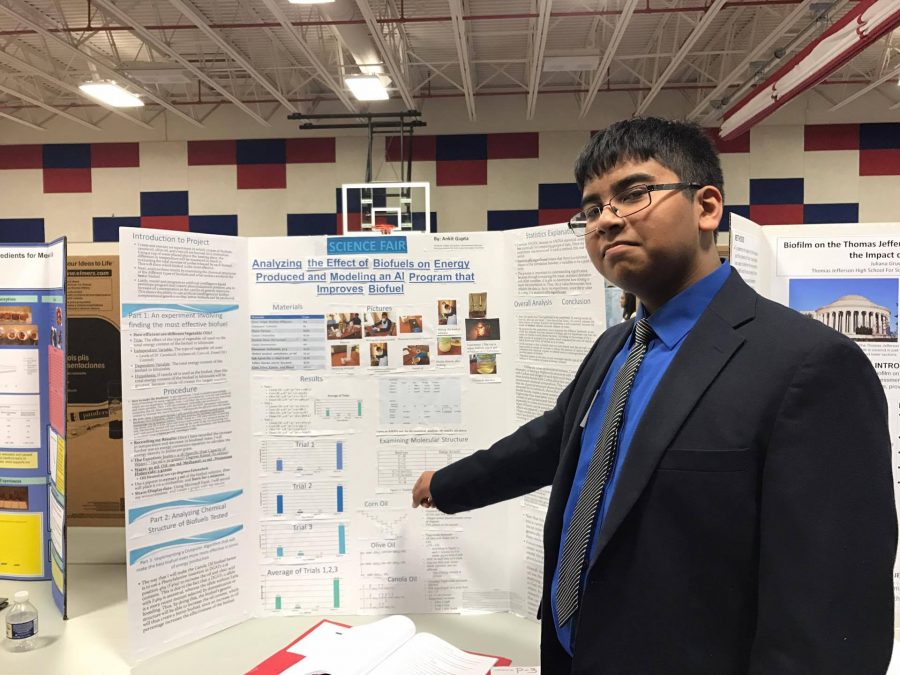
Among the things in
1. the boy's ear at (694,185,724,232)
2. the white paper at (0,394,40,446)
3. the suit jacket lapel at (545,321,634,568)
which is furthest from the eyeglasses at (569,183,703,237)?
the white paper at (0,394,40,446)

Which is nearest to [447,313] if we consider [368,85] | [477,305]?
[477,305]

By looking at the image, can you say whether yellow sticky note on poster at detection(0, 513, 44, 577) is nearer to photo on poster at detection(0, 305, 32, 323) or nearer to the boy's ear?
photo on poster at detection(0, 305, 32, 323)

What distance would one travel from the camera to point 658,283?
99cm

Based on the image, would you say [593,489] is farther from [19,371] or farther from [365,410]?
[19,371]

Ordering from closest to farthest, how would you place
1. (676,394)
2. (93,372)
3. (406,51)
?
(676,394) → (93,372) → (406,51)

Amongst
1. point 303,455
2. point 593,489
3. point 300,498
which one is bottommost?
point 300,498

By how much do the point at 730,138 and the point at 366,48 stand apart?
433cm

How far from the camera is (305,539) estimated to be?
2.09 metres

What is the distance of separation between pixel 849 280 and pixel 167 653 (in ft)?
8.27

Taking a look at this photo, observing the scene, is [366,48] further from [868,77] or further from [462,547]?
[868,77]

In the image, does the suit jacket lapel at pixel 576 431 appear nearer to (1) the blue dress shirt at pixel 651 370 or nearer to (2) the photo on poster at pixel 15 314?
(1) the blue dress shirt at pixel 651 370

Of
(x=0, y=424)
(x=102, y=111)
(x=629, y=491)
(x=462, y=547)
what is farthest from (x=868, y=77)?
(x=102, y=111)

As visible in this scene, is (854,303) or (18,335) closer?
(854,303)

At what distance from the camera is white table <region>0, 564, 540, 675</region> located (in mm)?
1741
